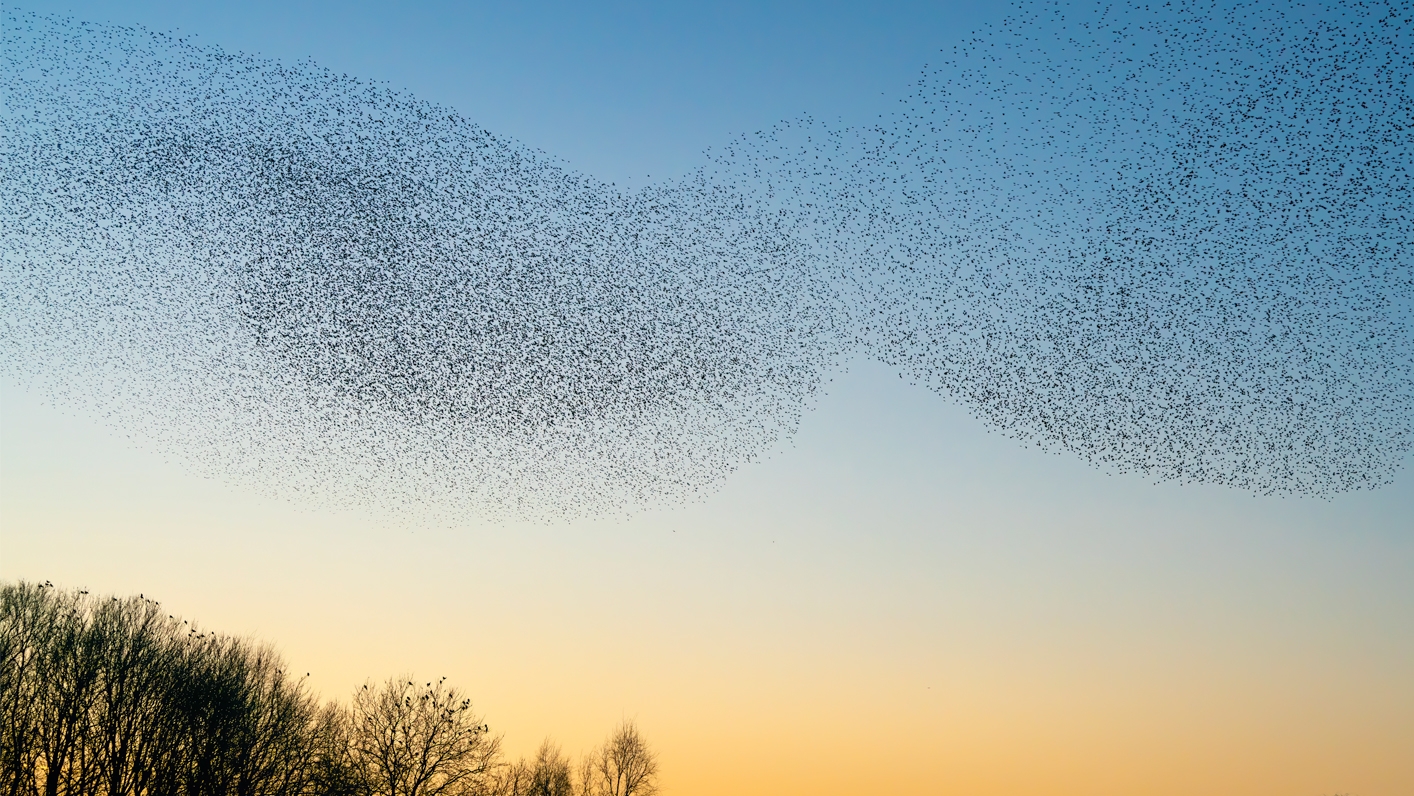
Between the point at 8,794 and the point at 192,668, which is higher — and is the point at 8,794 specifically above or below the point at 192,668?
below

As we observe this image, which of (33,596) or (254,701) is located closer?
(33,596)

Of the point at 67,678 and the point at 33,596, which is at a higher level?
the point at 33,596

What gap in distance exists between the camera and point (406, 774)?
166 ft

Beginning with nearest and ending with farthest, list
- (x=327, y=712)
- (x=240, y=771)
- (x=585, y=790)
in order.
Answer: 1. (x=240, y=771)
2. (x=327, y=712)
3. (x=585, y=790)

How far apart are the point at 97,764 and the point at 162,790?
306cm

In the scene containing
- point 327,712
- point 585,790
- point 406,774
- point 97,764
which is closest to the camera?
point 97,764

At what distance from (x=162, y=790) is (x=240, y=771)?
122 inches

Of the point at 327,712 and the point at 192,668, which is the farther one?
the point at 327,712

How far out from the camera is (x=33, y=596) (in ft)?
128

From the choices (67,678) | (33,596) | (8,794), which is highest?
(33,596)

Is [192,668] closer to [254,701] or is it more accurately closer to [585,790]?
[254,701]

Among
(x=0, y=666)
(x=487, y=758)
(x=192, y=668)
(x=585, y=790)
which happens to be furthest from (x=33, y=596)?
(x=585, y=790)

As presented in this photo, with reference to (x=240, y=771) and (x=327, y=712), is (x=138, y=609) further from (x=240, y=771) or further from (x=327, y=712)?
(x=327, y=712)

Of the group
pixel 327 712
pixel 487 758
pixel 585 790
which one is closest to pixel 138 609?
pixel 327 712
